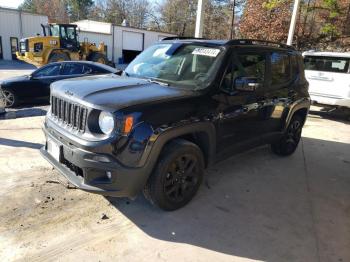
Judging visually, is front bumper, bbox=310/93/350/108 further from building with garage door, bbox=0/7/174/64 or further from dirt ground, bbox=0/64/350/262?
building with garage door, bbox=0/7/174/64

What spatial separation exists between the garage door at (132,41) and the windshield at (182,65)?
3136 cm

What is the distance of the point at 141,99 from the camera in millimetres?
3104

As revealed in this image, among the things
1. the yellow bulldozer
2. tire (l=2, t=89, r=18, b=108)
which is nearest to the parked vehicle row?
tire (l=2, t=89, r=18, b=108)

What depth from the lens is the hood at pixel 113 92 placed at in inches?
119

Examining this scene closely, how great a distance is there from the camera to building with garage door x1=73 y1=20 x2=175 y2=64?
107ft

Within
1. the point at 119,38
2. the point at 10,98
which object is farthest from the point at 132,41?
the point at 10,98

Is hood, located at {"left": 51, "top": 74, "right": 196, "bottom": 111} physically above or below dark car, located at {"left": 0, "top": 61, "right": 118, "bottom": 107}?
above

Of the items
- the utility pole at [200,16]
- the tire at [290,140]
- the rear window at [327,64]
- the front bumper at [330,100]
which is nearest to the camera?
the tire at [290,140]

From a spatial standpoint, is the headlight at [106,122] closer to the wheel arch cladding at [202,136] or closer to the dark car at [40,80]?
the wheel arch cladding at [202,136]

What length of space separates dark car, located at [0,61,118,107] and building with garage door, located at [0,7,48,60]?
22902mm

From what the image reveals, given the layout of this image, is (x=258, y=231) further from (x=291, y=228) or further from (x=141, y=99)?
(x=141, y=99)

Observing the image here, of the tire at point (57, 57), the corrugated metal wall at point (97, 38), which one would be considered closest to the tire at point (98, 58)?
the tire at point (57, 57)

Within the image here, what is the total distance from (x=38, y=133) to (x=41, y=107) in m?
3.18

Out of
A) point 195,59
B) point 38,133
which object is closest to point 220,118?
point 195,59
